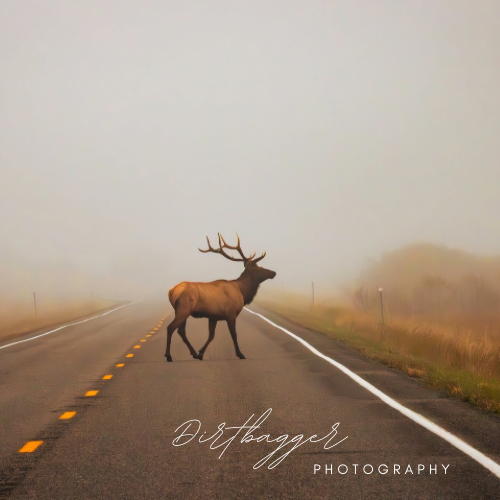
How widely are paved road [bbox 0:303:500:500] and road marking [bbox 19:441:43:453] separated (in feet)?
0.22

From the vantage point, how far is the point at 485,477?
5.24m

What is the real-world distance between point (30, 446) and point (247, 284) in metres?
9.43

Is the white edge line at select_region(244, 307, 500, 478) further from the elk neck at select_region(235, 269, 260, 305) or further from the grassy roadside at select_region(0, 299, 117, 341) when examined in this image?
the grassy roadside at select_region(0, 299, 117, 341)

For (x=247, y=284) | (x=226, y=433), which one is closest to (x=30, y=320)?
(x=247, y=284)

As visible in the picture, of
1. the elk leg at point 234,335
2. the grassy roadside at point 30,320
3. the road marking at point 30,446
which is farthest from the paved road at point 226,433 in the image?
the grassy roadside at point 30,320

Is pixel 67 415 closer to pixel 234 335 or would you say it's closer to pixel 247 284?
pixel 234 335

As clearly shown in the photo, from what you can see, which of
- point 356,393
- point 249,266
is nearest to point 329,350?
point 249,266

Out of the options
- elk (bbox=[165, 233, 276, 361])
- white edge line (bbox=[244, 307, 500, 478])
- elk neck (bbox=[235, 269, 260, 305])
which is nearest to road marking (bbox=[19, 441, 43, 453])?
white edge line (bbox=[244, 307, 500, 478])

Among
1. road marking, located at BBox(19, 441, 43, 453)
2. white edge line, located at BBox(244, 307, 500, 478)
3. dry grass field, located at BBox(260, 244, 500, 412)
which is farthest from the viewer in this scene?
dry grass field, located at BBox(260, 244, 500, 412)

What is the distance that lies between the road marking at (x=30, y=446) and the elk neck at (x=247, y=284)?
9.08 m

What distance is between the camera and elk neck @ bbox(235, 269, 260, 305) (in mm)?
15637

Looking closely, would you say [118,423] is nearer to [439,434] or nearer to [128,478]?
[128,478]

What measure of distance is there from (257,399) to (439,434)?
3.03 metres

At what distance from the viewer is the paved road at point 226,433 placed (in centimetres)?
518
